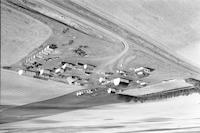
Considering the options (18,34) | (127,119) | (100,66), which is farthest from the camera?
(127,119)

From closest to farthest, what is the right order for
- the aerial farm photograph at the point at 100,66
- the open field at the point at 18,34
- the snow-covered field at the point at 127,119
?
1. the open field at the point at 18,34
2. the aerial farm photograph at the point at 100,66
3. the snow-covered field at the point at 127,119

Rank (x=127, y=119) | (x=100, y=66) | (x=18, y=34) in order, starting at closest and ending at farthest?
(x=18, y=34) < (x=100, y=66) < (x=127, y=119)

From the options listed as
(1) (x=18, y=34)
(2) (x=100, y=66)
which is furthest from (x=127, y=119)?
(1) (x=18, y=34)

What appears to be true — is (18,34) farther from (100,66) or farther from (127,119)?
(127,119)

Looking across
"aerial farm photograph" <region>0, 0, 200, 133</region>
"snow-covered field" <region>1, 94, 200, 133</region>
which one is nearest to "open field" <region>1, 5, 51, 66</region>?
"aerial farm photograph" <region>0, 0, 200, 133</region>

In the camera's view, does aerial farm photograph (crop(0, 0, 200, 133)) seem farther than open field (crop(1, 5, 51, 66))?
Yes

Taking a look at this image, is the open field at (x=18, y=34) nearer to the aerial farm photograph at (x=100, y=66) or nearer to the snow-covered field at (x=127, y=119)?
the aerial farm photograph at (x=100, y=66)

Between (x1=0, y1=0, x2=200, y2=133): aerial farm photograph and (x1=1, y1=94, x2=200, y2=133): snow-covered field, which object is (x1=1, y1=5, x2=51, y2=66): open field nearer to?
(x1=0, y1=0, x2=200, y2=133): aerial farm photograph

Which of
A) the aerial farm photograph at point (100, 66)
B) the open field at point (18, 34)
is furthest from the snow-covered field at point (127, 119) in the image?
the open field at point (18, 34)

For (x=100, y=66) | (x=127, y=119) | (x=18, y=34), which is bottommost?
(x=127, y=119)

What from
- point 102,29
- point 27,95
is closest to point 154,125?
point 27,95
